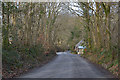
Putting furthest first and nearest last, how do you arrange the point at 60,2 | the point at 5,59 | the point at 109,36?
the point at 60,2 < the point at 109,36 < the point at 5,59

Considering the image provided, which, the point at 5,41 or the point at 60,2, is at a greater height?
the point at 60,2

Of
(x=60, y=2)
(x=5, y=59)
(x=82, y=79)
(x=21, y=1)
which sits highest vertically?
(x=60, y=2)

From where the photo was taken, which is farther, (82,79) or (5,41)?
(5,41)

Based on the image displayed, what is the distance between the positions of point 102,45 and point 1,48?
15.4 m

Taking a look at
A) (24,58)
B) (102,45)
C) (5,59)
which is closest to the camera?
(5,59)

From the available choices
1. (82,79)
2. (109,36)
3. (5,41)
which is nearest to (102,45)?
(109,36)

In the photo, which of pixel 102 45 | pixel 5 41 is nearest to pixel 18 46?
pixel 5 41

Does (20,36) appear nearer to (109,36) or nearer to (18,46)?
(18,46)

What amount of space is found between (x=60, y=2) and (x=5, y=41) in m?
19.0

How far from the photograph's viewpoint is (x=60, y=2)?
3362 centimetres

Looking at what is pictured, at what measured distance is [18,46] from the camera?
64.7ft

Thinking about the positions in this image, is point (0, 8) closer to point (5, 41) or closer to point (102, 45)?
point (5, 41)

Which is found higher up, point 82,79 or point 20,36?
point 20,36

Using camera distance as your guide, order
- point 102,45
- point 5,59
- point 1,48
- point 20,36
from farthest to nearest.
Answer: point 102,45 → point 20,36 → point 1,48 → point 5,59
